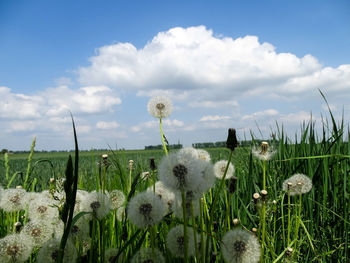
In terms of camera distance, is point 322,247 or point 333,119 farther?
point 333,119

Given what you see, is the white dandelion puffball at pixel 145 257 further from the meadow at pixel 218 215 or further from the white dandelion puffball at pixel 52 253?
the white dandelion puffball at pixel 52 253

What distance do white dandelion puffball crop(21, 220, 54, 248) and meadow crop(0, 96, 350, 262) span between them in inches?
4.3

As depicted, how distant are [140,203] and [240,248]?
1.75 ft

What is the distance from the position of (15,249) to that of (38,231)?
15 cm

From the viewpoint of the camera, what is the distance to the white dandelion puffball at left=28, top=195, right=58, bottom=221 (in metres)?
1.73

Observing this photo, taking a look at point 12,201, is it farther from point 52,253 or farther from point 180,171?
Answer: point 180,171

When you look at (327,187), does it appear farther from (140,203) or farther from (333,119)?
(140,203)

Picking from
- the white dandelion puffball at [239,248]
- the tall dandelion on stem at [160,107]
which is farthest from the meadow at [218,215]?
the tall dandelion on stem at [160,107]

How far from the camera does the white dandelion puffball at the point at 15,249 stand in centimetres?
142

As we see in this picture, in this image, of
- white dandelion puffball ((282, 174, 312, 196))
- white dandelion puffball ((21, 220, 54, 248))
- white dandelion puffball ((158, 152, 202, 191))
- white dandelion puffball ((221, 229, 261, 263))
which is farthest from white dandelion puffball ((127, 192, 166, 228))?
white dandelion puffball ((282, 174, 312, 196))

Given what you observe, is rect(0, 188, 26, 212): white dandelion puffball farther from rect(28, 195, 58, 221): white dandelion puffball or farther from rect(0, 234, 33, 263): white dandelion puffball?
rect(0, 234, 33, 263): white dandelion puffball

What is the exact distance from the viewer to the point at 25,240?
57.3 inches

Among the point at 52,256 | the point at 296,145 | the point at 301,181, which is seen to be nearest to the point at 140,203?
the point at 52,256

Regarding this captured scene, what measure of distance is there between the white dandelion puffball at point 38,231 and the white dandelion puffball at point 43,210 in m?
0.11
